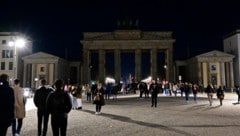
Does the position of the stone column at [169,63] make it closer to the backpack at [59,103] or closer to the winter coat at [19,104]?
the winter coat at [19,104]

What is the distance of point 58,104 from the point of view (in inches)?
300

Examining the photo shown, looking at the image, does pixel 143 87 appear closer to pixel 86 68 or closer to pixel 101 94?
pixel 101 94

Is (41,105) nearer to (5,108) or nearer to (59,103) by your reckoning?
(59,103)

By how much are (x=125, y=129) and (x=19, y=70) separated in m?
80.4

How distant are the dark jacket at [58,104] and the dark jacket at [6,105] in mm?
1119

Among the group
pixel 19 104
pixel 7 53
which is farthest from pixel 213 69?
pixel 19 104

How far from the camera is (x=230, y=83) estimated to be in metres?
78.7

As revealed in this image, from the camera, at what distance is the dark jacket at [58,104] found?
764 centimetres

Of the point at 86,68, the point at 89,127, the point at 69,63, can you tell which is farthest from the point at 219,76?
the point at 89,127

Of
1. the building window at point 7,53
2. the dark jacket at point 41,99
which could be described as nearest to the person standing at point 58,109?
the dark jacket at point 41,99

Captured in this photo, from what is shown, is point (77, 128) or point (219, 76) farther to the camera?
point (219, 76)

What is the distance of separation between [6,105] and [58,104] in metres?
1.36

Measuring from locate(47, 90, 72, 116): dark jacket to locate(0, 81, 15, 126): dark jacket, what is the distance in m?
1.12

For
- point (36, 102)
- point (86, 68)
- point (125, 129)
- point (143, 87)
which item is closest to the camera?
point (36, 102)
